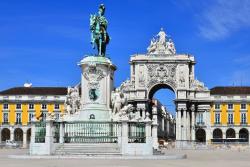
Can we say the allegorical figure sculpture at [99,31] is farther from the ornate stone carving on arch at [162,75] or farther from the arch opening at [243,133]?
the arch opening at [243,133]

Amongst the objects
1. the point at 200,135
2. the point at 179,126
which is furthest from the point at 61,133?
the point at 200,135

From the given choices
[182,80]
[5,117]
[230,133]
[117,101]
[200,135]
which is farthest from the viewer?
[200,135]

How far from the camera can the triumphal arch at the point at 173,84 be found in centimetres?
10094

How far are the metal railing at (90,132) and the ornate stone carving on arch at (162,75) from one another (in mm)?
72777

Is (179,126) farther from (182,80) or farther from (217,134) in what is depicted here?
(217,134)

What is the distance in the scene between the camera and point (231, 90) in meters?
110

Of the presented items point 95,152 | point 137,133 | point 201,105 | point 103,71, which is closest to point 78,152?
point 95,152

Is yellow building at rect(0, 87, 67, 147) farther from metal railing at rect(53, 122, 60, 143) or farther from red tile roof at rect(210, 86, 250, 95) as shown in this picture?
metal railing at rect(53, 122, 60, 143)

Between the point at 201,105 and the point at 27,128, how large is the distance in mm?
30936

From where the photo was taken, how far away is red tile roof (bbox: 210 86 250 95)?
10790 centimetres

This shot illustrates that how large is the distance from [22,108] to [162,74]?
25.6 meters

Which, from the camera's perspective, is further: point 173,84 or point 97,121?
point 173,84

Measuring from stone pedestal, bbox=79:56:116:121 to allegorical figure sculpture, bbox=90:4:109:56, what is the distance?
37.0 inches

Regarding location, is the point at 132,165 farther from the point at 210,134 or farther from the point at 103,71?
the point at 210,134
